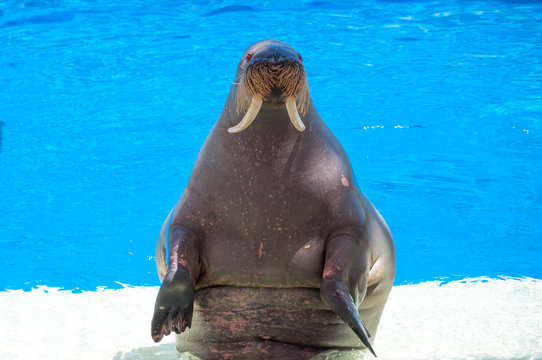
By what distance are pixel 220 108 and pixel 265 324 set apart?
20.5ft

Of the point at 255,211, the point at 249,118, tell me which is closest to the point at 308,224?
the point at 255,211

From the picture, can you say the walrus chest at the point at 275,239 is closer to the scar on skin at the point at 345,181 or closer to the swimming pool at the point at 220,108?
the scar on skin at the point at 345,181

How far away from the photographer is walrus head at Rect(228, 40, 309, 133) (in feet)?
9.62

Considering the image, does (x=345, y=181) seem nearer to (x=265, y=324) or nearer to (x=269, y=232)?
(x=269, y=232)

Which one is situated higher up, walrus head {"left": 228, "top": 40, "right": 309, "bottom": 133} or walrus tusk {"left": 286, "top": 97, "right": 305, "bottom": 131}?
walrus head {"left": 228, "top": 40, "right": 309, "bottom": 133}

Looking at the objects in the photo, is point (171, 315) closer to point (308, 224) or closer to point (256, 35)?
point (308, 224)

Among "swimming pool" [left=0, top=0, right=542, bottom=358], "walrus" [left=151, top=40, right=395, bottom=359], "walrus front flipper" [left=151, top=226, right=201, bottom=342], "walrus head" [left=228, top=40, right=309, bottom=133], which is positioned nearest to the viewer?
"walrus head" [left=228, top=40, right=309, bottom=133]

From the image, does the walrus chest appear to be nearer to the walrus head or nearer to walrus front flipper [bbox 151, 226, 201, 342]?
walrus front flipper [bbox 151, 226, 201, 342]

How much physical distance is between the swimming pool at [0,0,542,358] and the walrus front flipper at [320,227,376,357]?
2.46 meters

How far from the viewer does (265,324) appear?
337 centimetres

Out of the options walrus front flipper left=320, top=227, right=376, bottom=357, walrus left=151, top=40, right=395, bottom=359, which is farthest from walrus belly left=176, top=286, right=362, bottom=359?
walrus front flipper left=320, top=227, right=376, bottom=357

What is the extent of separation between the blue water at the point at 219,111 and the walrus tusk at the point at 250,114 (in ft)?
8.85

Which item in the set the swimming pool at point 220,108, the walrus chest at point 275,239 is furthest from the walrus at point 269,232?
the swimming pool at point 220,108

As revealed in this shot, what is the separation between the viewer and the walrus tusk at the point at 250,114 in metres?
3.09
